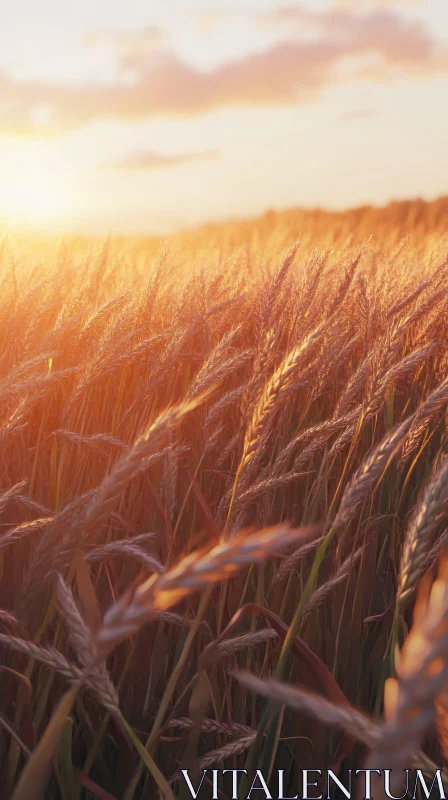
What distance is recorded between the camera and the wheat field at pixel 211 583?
38 centimetres

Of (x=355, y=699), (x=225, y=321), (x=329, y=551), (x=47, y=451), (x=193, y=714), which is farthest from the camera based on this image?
(x=225, y=321)

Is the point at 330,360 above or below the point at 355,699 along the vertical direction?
above

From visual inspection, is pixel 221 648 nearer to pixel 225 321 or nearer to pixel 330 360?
pixel 330 360

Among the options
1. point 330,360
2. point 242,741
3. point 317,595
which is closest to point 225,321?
point 330,360

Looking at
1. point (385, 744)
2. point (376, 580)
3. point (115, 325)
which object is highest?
point (115, 325)

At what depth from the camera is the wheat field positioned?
38cm

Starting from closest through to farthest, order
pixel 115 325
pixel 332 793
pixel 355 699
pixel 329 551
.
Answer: pixel 332 793 → pixel 355 699 → pixel 115 325 → pixel 329 551

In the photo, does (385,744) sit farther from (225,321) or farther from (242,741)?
(225,321)

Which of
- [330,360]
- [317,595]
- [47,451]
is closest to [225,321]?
[47,451]

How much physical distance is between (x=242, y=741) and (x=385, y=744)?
2.29ft

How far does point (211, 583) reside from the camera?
58 centimetres

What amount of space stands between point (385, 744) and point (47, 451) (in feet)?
5.29

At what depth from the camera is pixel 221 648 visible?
2.77ft

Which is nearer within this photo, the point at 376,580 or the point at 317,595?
the point at 317,595
